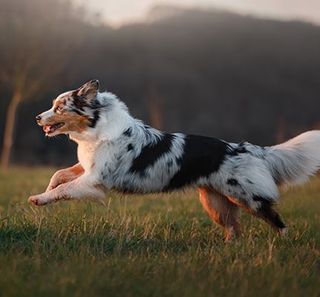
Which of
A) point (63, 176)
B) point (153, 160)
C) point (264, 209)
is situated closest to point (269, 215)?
point (264, 209)

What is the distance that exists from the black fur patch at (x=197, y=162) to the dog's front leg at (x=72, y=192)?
2.95ft

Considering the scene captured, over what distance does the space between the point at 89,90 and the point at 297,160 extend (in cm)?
257

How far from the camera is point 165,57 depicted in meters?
33.9

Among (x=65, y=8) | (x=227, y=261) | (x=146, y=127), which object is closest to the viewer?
(x=227, y=261)

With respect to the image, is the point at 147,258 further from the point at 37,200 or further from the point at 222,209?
the point at 222,209

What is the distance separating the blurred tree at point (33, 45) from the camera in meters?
21.2

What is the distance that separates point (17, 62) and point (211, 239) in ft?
54.7

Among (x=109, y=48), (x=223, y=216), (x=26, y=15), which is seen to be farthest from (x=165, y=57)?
(x=223, y=216)

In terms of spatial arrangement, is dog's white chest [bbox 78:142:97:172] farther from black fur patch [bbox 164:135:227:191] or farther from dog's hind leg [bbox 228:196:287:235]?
dog's hind leg [bbox 228:196:287:235]

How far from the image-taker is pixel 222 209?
6.82 meters

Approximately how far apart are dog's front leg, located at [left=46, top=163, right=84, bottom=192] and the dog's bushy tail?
224 centimetres

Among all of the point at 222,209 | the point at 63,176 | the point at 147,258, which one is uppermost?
the point at 63,176

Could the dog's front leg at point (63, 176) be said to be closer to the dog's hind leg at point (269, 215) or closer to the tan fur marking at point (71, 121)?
the tan fur marking at point (71, 121)

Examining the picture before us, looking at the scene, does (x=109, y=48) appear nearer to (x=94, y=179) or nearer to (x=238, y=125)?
(x=238, y=125)
